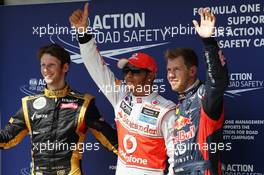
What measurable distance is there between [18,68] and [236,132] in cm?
177

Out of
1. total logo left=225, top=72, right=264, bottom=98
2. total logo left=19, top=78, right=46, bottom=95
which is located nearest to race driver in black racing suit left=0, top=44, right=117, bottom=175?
total logo left=19, top=78, right=46, bottom=95

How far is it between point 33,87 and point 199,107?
166cm

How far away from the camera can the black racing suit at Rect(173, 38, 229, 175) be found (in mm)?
2719

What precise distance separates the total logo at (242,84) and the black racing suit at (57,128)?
861 millimetres

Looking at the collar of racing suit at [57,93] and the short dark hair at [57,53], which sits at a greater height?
the short dark hair at [57,53]

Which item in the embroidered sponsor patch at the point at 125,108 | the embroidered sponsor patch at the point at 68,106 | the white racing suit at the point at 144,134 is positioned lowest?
the white racing suit at the point at 144,134

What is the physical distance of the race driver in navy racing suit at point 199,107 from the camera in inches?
107

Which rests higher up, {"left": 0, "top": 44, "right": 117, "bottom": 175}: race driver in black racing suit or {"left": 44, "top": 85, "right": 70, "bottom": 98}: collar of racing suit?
{"left": 44, "top": 85, "right": 70, "bottom": 98}: collar of racing suit

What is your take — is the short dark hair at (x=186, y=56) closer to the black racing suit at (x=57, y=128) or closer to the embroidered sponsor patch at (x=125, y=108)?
the embroidered sponsor patch at (x=125, y=108)

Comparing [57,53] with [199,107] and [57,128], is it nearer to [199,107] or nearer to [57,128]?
[57,128]

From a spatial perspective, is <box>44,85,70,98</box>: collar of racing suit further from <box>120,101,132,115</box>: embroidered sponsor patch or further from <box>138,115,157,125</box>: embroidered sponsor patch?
<box>138,115,157,125</box>: embroidered sponsor patch

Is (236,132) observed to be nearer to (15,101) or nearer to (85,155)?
(85,155)

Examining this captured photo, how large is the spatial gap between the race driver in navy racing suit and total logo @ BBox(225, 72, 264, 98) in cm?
55

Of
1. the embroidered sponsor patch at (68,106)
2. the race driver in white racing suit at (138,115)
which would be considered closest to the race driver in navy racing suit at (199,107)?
the race driver in white racing suit at (138,115)
